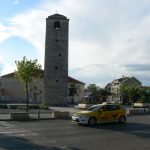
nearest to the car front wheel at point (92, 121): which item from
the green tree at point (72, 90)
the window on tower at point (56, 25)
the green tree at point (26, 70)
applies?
the green tree at point (26, 70)

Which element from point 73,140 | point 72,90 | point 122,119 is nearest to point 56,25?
point 122,119

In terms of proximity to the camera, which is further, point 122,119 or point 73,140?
point 122,119

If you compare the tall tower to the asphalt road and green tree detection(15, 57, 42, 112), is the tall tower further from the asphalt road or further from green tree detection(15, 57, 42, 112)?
the asphalt road

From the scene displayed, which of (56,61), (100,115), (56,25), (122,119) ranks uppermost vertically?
(56,25)

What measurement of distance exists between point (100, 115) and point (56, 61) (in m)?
43.8

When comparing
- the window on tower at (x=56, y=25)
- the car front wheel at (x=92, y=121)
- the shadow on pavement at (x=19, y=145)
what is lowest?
the shadow on pavement at (x=19, y=145)

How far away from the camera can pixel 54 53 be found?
72500 mm

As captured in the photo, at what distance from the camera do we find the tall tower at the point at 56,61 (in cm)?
7175

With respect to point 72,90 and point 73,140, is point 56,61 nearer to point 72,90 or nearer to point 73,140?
point 72,90

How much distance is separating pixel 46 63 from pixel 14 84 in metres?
40.3

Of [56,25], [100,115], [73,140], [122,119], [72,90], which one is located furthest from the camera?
[72,90]

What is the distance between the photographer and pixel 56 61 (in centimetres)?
7238

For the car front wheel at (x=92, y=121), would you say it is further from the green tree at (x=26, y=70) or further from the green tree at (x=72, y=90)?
the green tree at (x=72, y=90)

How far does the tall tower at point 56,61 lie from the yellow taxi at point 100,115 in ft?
135
